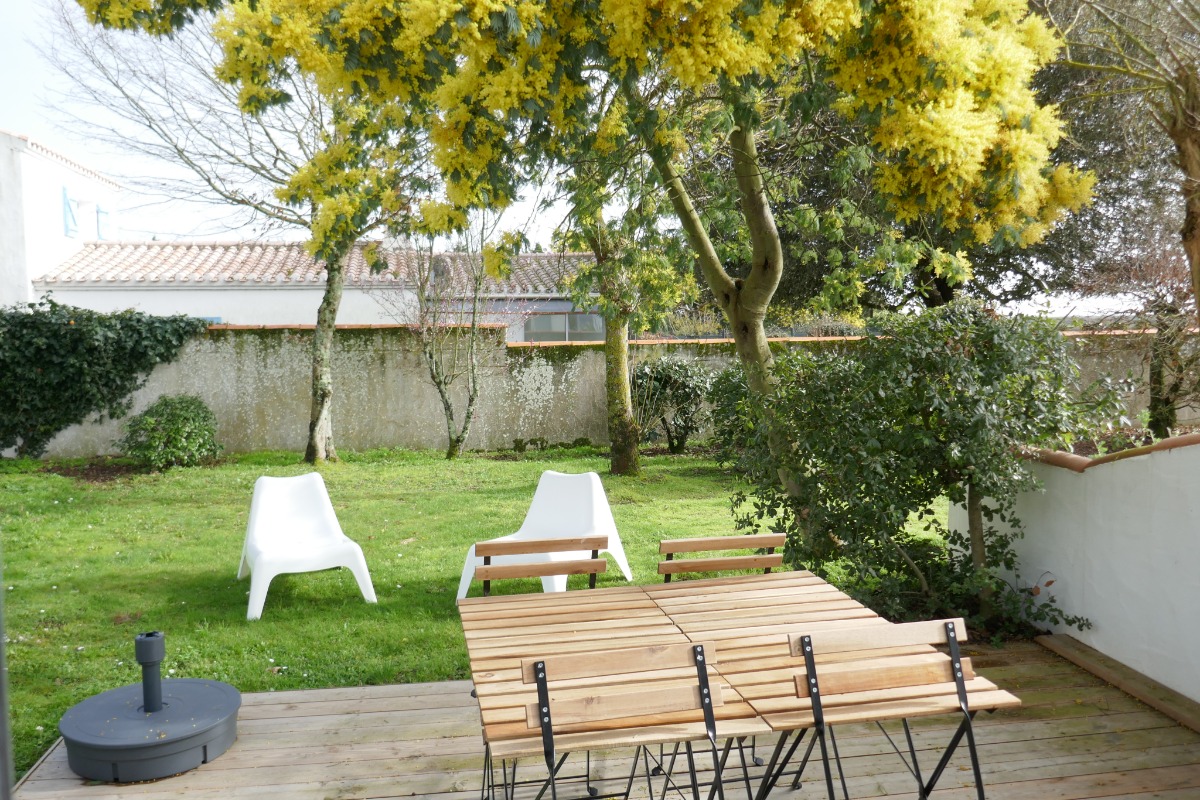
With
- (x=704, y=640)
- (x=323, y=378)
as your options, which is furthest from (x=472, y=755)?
(x=323, y=378)

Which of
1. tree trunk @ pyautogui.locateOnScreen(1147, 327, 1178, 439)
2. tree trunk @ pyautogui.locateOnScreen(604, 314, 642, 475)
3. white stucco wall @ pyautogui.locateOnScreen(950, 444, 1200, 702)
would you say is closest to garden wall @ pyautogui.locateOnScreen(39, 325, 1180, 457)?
tree trunk @ pyautogui.locateOnScreen(604, 314, 642, 475)

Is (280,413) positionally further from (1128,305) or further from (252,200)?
(1128,305)

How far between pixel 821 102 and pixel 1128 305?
7.16m

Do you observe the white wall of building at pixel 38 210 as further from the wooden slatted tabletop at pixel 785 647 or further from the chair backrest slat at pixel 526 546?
the wooden slatted tabletop at pixel 785 647

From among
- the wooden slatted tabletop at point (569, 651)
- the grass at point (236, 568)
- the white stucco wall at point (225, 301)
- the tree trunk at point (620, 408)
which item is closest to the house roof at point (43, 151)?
the white stucco wall at point (225, 301)

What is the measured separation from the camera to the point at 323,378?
38.4 feet

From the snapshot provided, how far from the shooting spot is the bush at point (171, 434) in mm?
10820

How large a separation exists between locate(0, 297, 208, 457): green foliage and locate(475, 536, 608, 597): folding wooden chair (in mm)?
9193

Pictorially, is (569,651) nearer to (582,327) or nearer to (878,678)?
(878,678)

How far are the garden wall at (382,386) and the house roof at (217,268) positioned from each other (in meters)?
4.18

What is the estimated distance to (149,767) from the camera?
3521mm

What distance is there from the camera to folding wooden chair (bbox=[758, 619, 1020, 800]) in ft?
8.61

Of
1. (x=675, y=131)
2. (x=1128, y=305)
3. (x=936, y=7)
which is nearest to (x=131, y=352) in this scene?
(x=675, y=131)

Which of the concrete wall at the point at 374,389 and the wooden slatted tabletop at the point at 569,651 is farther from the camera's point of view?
the concrete wall at the point at 374,389
